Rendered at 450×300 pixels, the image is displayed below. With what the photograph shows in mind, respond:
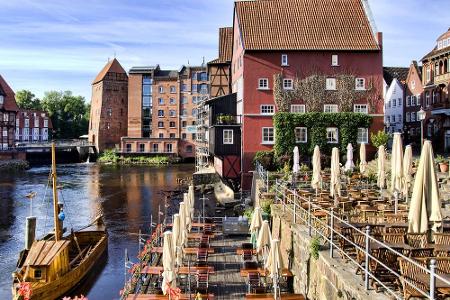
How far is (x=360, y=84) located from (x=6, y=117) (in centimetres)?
6632

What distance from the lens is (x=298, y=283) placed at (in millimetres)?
13656

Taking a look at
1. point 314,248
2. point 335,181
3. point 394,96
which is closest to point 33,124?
point 394,96

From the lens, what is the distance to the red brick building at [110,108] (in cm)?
9300

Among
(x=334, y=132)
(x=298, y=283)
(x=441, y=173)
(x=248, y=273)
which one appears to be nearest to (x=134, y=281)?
(x=248, y=273)

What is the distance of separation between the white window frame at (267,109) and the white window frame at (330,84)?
472cm

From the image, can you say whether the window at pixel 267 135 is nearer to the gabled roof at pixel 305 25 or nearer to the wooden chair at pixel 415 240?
the gabled roof at pixel 305 25

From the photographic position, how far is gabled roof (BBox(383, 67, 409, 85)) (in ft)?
221

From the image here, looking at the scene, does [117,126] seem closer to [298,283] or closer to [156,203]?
[156,203]

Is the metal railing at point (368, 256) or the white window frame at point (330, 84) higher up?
the white window frame at point (330, 84)

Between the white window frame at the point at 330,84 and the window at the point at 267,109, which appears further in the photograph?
the white window frame at the point at 330,84

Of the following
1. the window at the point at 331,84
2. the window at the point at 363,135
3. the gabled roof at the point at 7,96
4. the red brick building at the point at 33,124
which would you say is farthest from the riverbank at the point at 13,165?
the window at the point at 363,135

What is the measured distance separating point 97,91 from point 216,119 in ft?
204

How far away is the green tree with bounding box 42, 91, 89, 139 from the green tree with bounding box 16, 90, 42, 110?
3.67m

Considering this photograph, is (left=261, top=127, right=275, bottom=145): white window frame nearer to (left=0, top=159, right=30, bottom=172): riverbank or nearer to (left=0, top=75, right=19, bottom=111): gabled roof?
(left=0, top=159, right=30, bottom=172): riverbank
